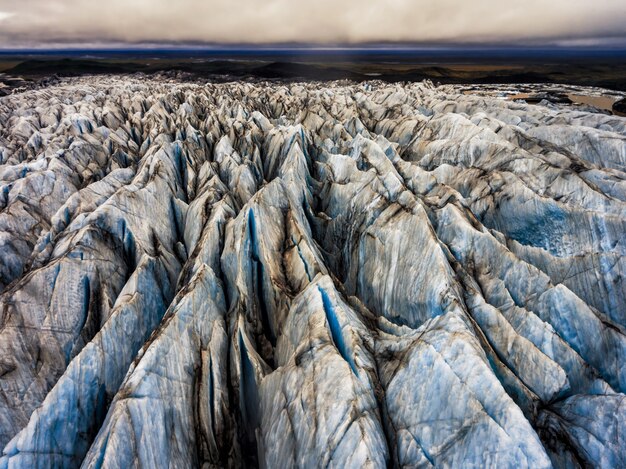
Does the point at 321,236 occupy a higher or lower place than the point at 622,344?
lower

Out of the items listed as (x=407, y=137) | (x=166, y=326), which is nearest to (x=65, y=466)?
(x=166, y=326)

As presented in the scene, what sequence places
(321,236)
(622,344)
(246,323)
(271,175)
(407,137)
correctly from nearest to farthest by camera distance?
1. (622,344)
2. (246,323)
3. (321,236)
4. (271,175)
5. (407,137)

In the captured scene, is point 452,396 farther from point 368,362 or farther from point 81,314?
point 81,314

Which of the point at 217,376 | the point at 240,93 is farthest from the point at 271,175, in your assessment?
the point at 240,93

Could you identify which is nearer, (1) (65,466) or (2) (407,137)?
(1) (65,466)

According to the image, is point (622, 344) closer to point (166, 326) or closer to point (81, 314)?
point (166, 326)

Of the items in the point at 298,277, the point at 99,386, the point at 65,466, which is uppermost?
the point at 298,277

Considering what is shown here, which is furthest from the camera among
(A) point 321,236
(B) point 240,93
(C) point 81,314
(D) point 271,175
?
(B) point 240,93
